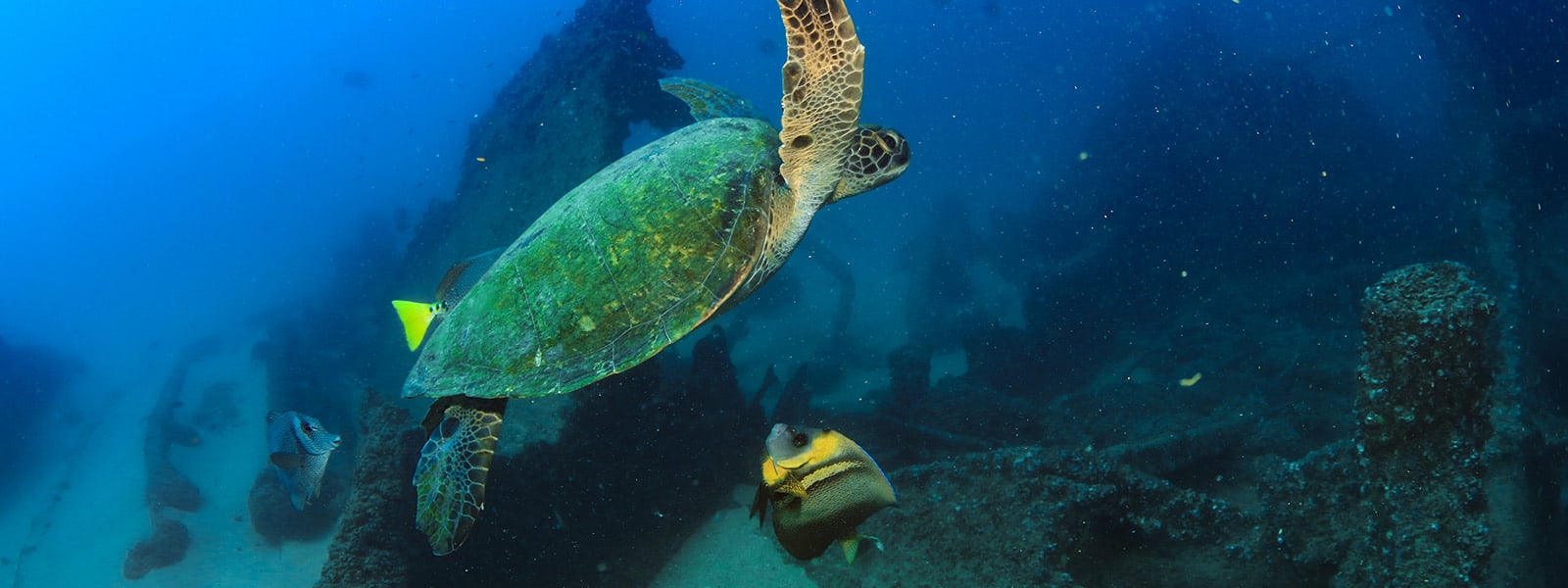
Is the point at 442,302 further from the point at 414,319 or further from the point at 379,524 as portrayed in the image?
the point at 379,524

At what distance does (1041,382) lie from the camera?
9539mm

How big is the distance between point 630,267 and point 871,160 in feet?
4.88

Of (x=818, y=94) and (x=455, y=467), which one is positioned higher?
(x=818, y=94)

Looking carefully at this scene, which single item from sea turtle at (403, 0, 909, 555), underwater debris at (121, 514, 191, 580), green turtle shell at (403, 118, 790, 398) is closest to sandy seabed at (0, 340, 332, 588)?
underwater debris at (121, 514, 191, 580)

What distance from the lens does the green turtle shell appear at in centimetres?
323

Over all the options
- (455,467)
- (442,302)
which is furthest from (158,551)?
(455,467)

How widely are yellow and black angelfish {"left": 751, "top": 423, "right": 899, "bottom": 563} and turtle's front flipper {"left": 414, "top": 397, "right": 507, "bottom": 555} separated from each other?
1.96 meters

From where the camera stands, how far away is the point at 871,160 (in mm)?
3562

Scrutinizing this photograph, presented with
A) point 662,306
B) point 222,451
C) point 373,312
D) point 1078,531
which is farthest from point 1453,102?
point 222,451

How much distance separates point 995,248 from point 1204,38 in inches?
902

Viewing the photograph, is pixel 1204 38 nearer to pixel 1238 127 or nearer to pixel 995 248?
pixel 1238 127

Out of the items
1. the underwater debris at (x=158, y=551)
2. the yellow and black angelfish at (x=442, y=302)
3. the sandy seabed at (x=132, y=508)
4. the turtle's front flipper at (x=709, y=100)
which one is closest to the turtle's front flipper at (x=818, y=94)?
the turtle's front flipper at (x=709, y=100)

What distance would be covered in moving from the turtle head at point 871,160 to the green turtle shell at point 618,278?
459mm

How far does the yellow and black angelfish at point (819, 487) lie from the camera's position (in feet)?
7.22
